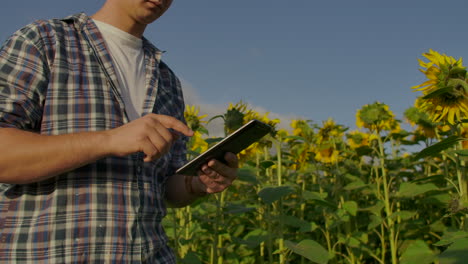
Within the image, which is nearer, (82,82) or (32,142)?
(32,142)

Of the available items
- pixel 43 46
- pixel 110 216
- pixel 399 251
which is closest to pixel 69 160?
pixel 110 216

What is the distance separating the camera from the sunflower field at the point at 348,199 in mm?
1803

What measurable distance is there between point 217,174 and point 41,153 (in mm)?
538

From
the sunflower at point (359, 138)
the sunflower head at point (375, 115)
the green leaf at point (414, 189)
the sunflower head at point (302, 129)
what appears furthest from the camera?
the sunflower at point (359, 138)

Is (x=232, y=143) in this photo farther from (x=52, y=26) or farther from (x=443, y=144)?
(x=443, y=144)

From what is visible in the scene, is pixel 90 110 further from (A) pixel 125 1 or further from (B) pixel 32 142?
(A) pixel 125 1

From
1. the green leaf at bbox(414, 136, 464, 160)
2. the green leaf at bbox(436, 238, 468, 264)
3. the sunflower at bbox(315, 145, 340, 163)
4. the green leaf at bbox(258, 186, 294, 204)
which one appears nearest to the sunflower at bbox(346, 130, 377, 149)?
the sunflower at bbox(315, 145, 340, 163)

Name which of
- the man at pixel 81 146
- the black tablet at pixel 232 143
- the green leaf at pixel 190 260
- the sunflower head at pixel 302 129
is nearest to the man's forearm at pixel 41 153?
the man at pixel 81 146

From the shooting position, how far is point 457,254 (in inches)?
42.5

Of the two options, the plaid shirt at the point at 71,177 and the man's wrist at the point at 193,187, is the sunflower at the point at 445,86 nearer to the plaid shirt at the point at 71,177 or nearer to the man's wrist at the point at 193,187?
the man's wrist at the point at 193,187

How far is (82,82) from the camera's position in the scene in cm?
117

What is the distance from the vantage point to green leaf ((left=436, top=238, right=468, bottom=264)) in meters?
1.06

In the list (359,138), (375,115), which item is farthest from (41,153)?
(359,138)

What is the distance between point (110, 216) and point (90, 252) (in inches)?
3.7
